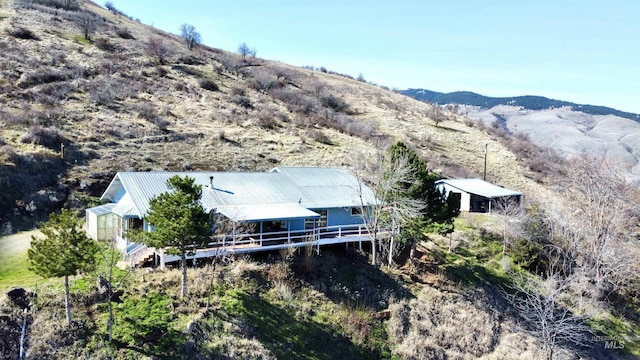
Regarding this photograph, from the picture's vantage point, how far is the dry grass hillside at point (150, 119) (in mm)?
34125

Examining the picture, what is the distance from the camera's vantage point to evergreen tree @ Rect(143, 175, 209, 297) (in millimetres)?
18391

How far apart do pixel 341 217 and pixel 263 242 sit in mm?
6278

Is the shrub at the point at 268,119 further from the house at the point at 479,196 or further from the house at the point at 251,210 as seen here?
the house at the point at 251,210

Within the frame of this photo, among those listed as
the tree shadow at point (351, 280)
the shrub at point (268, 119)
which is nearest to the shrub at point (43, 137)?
the shrub at point (268, 119)

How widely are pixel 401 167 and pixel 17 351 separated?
68.0 feet

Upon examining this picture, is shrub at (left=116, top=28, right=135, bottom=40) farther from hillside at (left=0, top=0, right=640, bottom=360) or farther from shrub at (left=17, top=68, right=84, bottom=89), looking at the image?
shrub at (left=17, top=68, right=84, bottom=89)

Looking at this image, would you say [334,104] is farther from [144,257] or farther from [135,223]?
[144,257]

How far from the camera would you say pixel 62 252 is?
623 inches

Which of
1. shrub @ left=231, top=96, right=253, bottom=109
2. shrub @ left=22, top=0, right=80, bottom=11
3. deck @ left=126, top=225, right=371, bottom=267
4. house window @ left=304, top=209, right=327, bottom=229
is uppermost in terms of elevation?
shrub @ left=22, top=0, right=80, bottom=11

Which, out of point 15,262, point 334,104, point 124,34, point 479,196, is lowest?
point 15,262

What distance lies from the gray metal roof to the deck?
4.84 feet

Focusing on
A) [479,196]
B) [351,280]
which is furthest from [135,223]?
[479,196]

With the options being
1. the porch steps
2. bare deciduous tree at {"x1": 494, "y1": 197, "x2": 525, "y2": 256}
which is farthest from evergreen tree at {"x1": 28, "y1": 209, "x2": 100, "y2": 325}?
bare deciduous tree at {"x1": 494, "y1": 197, "x2": 525, "y2": 256}

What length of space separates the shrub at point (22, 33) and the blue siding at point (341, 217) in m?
53.8
